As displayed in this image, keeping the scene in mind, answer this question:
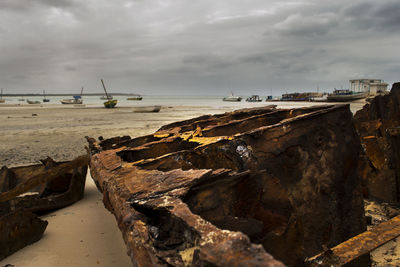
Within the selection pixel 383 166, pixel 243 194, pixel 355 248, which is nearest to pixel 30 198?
pixel 243 194

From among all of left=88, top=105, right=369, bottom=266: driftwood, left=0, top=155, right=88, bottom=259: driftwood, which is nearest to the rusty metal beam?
left=88, top=105, right=369, bottom=266: driftwood

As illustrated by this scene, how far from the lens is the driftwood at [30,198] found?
263 centimetres

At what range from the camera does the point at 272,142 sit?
2.38m

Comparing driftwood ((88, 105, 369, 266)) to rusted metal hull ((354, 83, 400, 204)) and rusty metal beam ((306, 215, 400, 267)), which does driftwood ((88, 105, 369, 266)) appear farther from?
rusted metal hull ((354, 83, 400, 204))

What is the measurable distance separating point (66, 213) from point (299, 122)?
3224 mm

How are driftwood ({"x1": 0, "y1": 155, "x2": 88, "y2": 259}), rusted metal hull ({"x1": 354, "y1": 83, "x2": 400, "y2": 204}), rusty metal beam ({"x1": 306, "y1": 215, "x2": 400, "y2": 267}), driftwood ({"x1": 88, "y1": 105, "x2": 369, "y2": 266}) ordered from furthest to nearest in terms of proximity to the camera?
rusted metal hull ({"x1": 354, "y1": 83, "x2": 400, "y2": 204}) → driftwood ({"x1": 0, "y1": 155, "x2": 88, "y2": 259}) → rusty metal beam ({"x1": 306, "y1": 215, "x2": 400, "y2": 267}) → driftwood ({"x1": 88, "y1": 105, "x2": 369, "y2": 266})

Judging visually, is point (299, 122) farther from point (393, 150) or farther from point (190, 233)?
point (393, 150)

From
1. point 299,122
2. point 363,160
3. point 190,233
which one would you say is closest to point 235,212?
point 190,233

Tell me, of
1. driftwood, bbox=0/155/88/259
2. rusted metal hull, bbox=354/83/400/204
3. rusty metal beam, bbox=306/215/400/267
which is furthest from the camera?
rusted metal hull, bbox=354/83/400/204

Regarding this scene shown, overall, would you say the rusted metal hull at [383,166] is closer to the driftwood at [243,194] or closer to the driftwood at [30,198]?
the driftwood at [243,194]

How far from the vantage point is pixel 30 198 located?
3789 millimetres

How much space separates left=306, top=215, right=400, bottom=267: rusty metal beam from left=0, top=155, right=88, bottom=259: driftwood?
2.66m

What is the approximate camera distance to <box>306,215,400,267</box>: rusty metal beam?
1667mm

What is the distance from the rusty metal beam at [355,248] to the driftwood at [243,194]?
0.82ft
